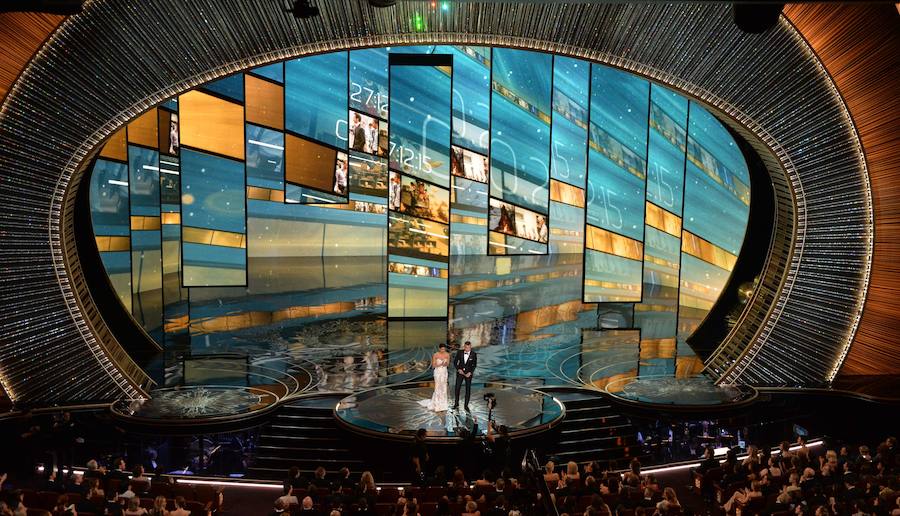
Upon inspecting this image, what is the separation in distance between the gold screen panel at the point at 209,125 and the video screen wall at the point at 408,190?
4 centimetres

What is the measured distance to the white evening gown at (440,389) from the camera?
1189 centimetres

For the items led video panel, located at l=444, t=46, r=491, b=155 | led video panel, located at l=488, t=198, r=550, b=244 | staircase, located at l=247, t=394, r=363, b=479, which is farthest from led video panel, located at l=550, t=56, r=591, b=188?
staircase, located at l=247, t=394, r=363, b=479

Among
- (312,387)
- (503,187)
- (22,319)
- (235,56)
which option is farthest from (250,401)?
(503,187)

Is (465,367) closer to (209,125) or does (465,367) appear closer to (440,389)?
(440,389)

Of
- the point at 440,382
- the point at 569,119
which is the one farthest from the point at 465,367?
the point at 569,119

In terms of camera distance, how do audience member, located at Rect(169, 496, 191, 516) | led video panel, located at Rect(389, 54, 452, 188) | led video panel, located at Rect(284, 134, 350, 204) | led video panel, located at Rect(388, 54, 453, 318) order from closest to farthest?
audience member, located at Rect(169, 496, 191, 516) → led video panel, located at Rect(388, 54, 453, 318) → led video panel, located at Rect(389, 54, 452, 188) → led video panel, located at Rect(284, 134, 350, 204)

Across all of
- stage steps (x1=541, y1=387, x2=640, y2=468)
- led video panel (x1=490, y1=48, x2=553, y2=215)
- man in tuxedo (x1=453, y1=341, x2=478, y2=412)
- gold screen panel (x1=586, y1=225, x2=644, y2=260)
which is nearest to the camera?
stage steps (x1=541, y1=387, x2=640, y2=468)

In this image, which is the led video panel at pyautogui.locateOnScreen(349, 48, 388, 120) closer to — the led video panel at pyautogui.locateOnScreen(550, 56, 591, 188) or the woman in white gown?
the led video panel at pyautogui.locateOnScreen(550, 56, 591, 188)

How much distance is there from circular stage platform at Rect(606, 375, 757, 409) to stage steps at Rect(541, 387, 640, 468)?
0.35m

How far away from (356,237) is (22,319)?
42.5 ft

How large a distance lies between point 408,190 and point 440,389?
6.13 metres

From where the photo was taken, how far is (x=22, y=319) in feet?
37.4

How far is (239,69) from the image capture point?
11719 millimetres

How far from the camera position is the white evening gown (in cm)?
1189
